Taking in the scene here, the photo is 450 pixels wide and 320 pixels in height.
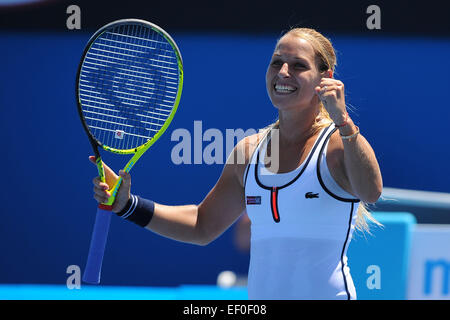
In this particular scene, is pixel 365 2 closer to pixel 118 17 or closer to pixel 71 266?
pixel 118 17

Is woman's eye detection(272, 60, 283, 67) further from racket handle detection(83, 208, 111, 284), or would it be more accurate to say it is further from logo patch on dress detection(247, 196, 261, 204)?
racket handle detection(83, 208, 111, 284)

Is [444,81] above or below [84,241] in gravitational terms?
above

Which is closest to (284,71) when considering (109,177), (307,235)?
(307,235)

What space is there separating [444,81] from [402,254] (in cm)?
298

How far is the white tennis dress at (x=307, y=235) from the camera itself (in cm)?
265

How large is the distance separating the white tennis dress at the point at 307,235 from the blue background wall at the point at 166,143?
3908mm

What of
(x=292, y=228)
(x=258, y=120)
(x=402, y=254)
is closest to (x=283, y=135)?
(x=292, y=228)

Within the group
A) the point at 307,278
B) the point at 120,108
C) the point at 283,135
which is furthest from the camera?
the point at 120,108

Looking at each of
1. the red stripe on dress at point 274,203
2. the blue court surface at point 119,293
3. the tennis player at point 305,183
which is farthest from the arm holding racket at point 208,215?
the blue court surface at point 119,293

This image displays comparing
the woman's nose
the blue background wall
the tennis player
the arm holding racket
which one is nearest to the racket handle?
the tennis player

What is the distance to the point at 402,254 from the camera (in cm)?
425

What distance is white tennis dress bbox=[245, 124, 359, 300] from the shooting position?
2648mm

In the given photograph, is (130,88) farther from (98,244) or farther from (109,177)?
(98,244)

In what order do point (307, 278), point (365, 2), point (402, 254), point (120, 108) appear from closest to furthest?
point (307, 278)
point (120, 108)
point (402, 254)
point (365, 2)
